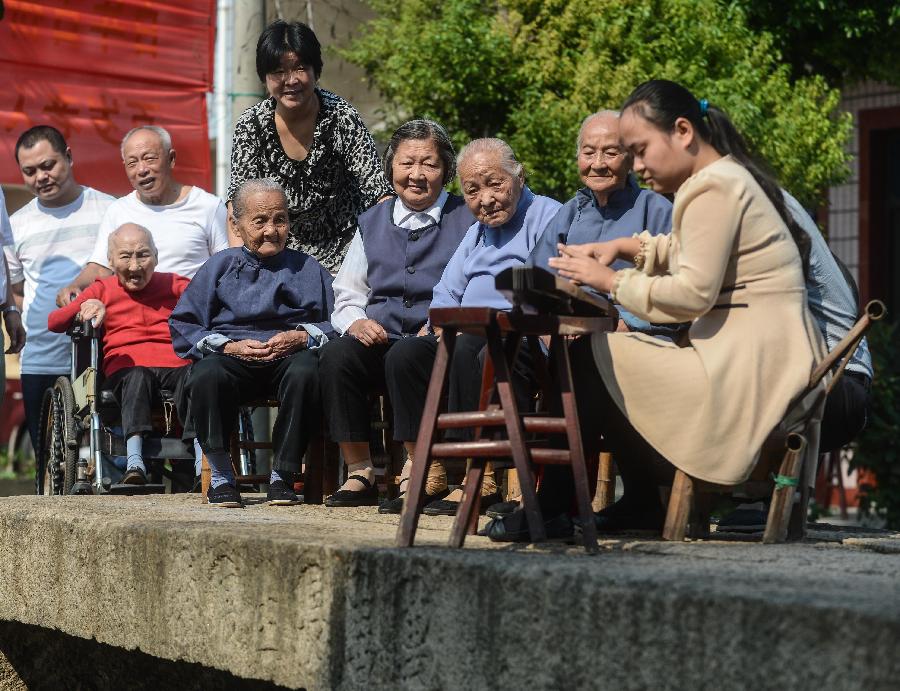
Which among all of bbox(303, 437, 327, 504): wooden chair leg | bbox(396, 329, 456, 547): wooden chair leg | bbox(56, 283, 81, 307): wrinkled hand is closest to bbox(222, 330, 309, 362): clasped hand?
bbox(303, 437, 327, 504): wooden chair leg

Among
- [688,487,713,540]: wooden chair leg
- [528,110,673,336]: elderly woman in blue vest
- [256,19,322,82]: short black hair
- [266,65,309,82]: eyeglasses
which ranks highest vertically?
[256,19,322,82]: short black hair

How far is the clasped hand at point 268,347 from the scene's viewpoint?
20.4 ft

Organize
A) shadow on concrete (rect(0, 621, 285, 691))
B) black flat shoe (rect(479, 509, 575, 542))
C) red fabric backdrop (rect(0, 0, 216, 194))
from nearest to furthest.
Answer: black flat shoe (rect(479, 509, 575, 542)), shadow on concrete (rect(0, 621, 285, 691)), red fabric backdrop (rect(0, 0, 216, 194))

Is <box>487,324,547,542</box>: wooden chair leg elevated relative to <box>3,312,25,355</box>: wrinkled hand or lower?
lower

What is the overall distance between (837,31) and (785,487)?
31.3ft

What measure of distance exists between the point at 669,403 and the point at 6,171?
607 centimetres

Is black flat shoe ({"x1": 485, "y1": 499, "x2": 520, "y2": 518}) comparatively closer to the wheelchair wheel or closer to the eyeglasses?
the eyeglasses

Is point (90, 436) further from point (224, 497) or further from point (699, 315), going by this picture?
point (699, 315)

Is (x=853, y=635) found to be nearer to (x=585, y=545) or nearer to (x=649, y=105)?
(x=585, y=545)

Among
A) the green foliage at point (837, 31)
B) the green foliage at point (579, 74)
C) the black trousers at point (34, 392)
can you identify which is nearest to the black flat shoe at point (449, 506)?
the black trousers at point (34, 392)

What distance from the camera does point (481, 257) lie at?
5.90 meters

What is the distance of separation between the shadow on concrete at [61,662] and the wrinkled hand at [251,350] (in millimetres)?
1217

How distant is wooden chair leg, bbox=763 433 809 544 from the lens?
4.24 meters

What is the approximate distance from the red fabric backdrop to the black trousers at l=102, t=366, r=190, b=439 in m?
2.85
